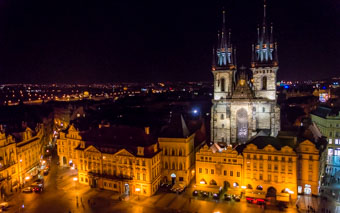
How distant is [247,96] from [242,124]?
26.0 ft

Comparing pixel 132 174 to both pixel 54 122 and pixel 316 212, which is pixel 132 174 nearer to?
pixel 316 212

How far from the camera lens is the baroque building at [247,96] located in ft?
240

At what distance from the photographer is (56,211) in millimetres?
48781

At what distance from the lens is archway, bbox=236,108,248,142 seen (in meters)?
74.9

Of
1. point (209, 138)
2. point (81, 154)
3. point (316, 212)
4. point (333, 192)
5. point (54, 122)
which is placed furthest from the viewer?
point (54, 122)

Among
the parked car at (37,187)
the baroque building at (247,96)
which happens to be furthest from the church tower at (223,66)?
the parked car at (37,187)

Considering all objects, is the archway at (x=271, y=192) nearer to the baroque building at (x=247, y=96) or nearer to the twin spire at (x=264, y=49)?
the baroque building at (x=247, y=96)

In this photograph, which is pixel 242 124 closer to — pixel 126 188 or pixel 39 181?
pixel 126 188

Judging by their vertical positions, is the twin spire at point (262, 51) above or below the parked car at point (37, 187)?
above

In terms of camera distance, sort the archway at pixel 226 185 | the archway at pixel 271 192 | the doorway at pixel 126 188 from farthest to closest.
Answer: the doorway at pixel 126 188 → the archway at pixel 226 185 → the archway at pixel 271 192

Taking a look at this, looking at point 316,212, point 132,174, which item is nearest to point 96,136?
point 132,174

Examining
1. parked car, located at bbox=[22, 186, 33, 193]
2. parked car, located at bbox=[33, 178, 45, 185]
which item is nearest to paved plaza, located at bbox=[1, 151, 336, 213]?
parked car, located at bbox=[22, 186, 33, 193]

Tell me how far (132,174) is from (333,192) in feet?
134

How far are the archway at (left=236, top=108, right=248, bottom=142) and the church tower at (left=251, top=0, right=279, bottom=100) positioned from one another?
6.29 m
